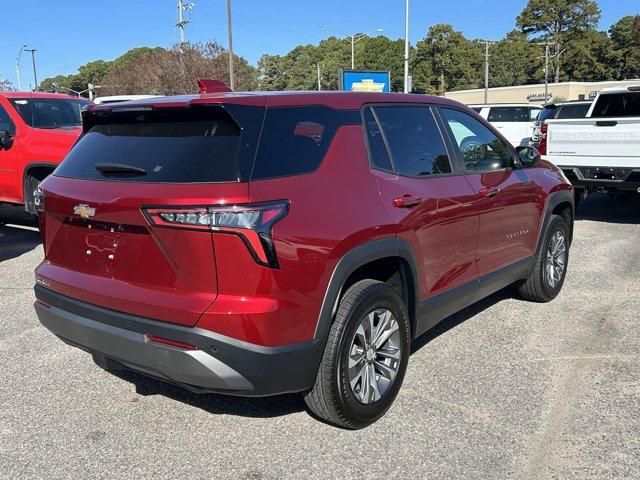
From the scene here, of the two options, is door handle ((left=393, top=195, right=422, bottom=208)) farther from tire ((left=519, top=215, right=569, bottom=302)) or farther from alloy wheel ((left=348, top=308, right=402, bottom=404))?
tire ((left=519, top=215, right=569, bottom=302))

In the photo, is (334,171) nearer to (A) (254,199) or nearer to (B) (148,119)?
(A) (254,199)

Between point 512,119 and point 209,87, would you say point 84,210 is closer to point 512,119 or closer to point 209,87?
point 209,87

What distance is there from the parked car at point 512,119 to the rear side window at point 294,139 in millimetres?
17983

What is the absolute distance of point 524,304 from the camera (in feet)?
18.1

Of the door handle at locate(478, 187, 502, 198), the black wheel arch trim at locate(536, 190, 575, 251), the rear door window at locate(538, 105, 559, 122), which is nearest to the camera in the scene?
the door handle at locate(478, 187, 502, 198)

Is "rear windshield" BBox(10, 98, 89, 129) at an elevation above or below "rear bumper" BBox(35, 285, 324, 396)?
above

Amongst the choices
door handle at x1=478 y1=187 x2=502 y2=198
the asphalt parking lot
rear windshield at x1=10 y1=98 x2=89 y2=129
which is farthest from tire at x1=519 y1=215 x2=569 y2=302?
rear windshield at x1=10 y1=98 x2=89 y2=129

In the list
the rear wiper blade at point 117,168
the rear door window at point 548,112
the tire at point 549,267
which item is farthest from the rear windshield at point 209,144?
the rear door window at point 548,112

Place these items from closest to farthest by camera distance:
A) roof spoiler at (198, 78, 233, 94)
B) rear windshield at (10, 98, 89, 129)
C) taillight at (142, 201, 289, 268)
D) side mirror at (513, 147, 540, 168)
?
taillight at (142, 201, 289, 268) < roof spoiler at (198, 78, 233, 94) < side mirror at (513, 147, 540, 168) < rear windshield at (10, 98, 89, 129)

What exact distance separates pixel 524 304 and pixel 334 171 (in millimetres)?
3176

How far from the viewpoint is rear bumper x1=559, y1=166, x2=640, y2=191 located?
27.9 ft

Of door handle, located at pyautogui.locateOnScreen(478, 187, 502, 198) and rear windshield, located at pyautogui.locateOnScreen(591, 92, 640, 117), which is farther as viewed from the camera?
rear windshield, located at pyautogui.locateOnScreen(591, 92, 640, 117)

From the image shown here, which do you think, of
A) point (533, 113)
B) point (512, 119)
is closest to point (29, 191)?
point (512, 119)

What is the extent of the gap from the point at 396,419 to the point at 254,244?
4.88 feet
